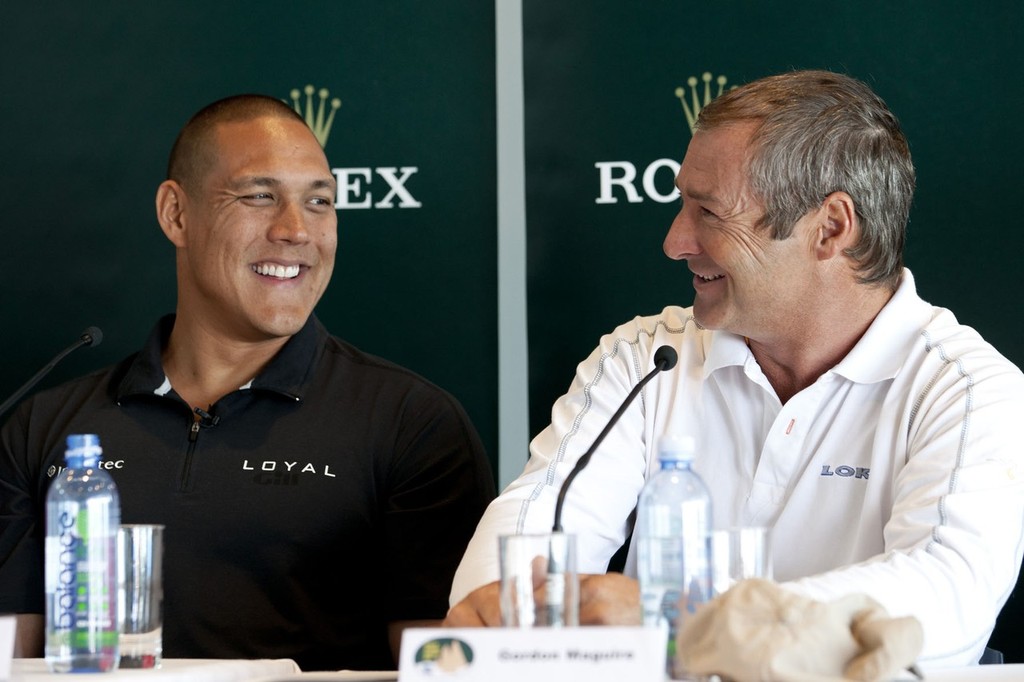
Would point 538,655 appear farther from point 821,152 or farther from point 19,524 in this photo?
point 19,524

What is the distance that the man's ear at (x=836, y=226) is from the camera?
2121 mm

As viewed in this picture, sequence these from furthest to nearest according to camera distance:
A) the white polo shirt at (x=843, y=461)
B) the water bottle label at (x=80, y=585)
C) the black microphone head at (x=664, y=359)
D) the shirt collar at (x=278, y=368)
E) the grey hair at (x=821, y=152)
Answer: the shirt collar at (x=278, y=368), the grey hair at (x=821, y=152), the black microphone head at (x=664, y=359), the white polo shirt at (x=843, y=461), the water bottle label at (x=80, y=585)

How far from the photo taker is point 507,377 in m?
2.86

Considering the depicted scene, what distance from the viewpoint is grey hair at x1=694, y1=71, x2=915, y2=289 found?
2.11 m

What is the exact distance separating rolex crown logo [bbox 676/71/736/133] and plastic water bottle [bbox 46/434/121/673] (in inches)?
62.8

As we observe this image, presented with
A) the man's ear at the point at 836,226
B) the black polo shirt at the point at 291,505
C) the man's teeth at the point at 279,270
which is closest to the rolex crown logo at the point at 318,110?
the man's teeth at the point at 279,270

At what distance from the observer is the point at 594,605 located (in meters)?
1.44

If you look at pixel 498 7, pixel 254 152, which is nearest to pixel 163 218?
pixel 254 152

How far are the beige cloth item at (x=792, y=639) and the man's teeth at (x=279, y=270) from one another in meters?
1.49

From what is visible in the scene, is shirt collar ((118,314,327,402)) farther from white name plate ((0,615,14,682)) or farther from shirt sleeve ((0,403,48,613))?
white name plate ((0,615,14,682))

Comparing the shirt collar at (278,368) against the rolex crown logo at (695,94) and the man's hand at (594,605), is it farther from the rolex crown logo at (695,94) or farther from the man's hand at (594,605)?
the man's hand at (594,605)

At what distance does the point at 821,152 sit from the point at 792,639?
1091mm

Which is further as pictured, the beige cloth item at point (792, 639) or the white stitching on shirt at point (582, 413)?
the white stitching on shirt at point (582, 413)

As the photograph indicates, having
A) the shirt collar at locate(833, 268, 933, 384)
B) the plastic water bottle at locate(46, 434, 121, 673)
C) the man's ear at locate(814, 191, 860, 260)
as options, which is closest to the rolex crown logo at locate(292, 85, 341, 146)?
the man's ear at locate(814, 191, 860, 260)
